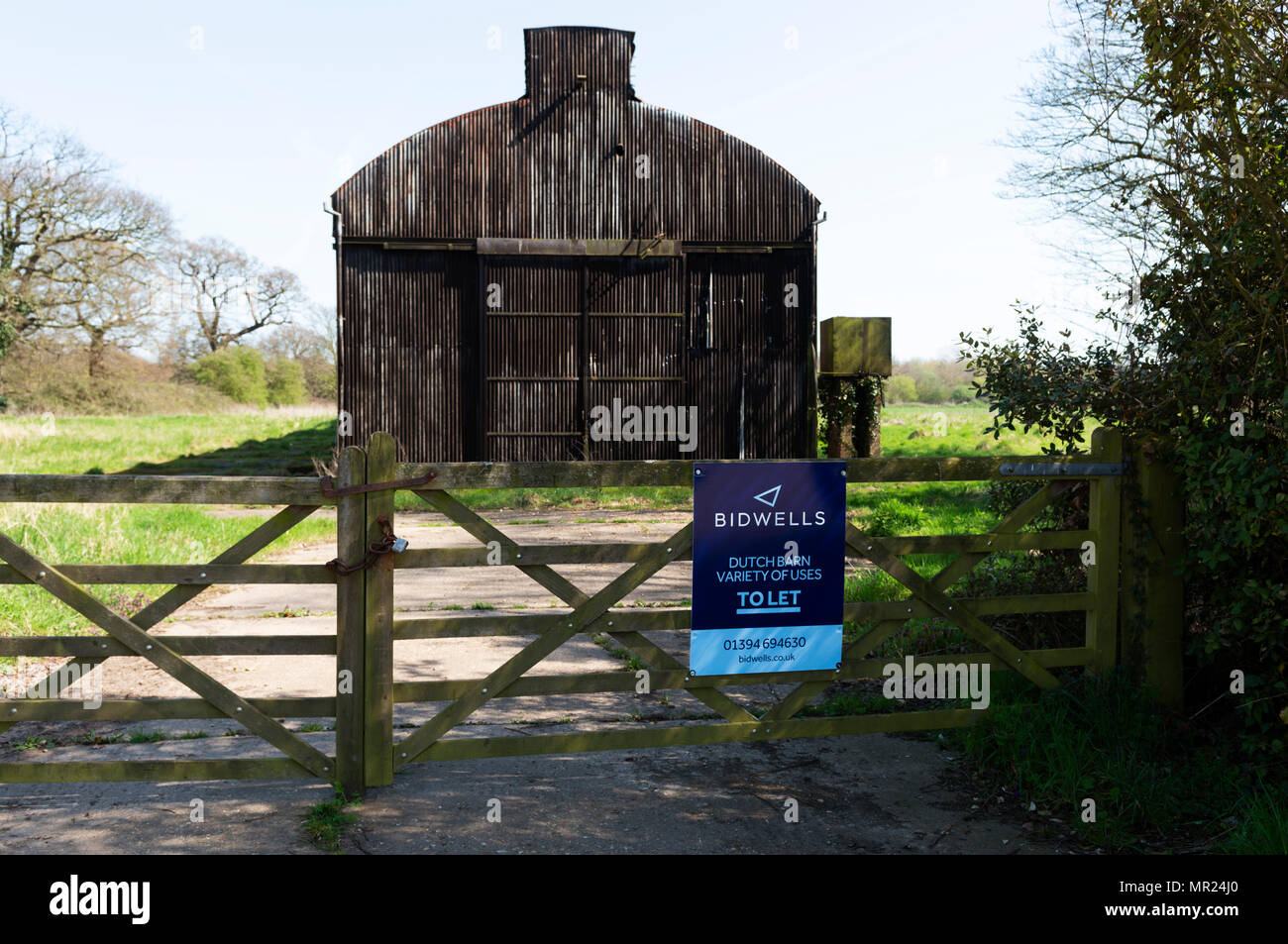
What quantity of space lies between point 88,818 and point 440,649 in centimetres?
363

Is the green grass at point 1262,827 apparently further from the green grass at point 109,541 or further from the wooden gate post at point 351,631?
the green grass at point 109,541

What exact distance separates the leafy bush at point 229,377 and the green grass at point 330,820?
6104 cm

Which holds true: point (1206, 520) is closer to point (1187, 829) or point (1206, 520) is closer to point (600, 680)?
point (1187, 829)

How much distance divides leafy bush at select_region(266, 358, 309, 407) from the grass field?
23648 mm

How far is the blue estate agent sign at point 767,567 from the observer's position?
525 cm

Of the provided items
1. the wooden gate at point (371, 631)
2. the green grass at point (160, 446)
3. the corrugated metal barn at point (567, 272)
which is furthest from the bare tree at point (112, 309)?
the wooden gate at point (371, 631)

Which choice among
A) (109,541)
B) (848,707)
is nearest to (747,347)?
(109,541)

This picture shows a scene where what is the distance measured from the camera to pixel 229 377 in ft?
207

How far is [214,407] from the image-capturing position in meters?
55.3

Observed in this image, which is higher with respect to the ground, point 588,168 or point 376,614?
point 588,168

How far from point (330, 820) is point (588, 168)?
19331 millimetres

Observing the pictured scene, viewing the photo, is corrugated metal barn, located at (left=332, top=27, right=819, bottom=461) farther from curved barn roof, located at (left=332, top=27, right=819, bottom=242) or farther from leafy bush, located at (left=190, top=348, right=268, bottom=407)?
leafy bush, located at (left=190, top=348, right=268, bottom=407)

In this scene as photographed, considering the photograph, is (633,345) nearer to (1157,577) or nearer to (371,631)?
(1157,577)

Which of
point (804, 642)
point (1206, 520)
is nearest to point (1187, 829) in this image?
point (1206, 520)
